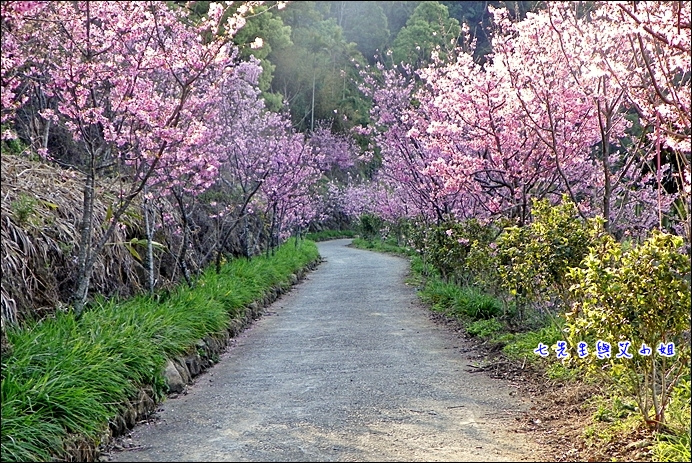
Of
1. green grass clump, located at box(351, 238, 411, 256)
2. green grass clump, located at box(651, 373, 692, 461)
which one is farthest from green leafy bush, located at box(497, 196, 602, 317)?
green grass clump, located at box(351, 238, 411, 256)

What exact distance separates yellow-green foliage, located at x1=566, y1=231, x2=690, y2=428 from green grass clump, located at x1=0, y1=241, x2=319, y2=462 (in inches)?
131

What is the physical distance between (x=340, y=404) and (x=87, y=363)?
1.98 meters

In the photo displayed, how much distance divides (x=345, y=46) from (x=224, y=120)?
931 inches

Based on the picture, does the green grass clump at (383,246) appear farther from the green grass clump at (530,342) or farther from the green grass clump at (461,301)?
the green grass clump at (530,342)

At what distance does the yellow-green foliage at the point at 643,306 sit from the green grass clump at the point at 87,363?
3317 mm

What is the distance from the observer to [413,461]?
3.89m

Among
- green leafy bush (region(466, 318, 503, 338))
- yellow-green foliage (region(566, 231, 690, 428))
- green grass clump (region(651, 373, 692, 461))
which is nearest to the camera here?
green grass clump (region(651, 373, 692, 461))

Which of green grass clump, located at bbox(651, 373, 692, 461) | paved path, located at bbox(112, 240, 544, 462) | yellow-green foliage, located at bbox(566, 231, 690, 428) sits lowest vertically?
paved path, located at bbox(112, 240, 544, 462)

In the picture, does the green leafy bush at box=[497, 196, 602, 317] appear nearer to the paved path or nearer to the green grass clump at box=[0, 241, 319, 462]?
the paved path

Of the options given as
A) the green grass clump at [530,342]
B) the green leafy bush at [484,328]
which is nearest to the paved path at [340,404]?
the green leafy bush at [484,328]

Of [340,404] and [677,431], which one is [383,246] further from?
[677,431]

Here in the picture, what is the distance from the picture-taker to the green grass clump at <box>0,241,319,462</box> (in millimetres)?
3760

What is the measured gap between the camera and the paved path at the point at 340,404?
13.6 feet

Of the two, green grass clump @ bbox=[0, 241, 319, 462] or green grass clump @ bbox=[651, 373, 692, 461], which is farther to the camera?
green grass clump @ bbox=[0, 241, 319, 462]
